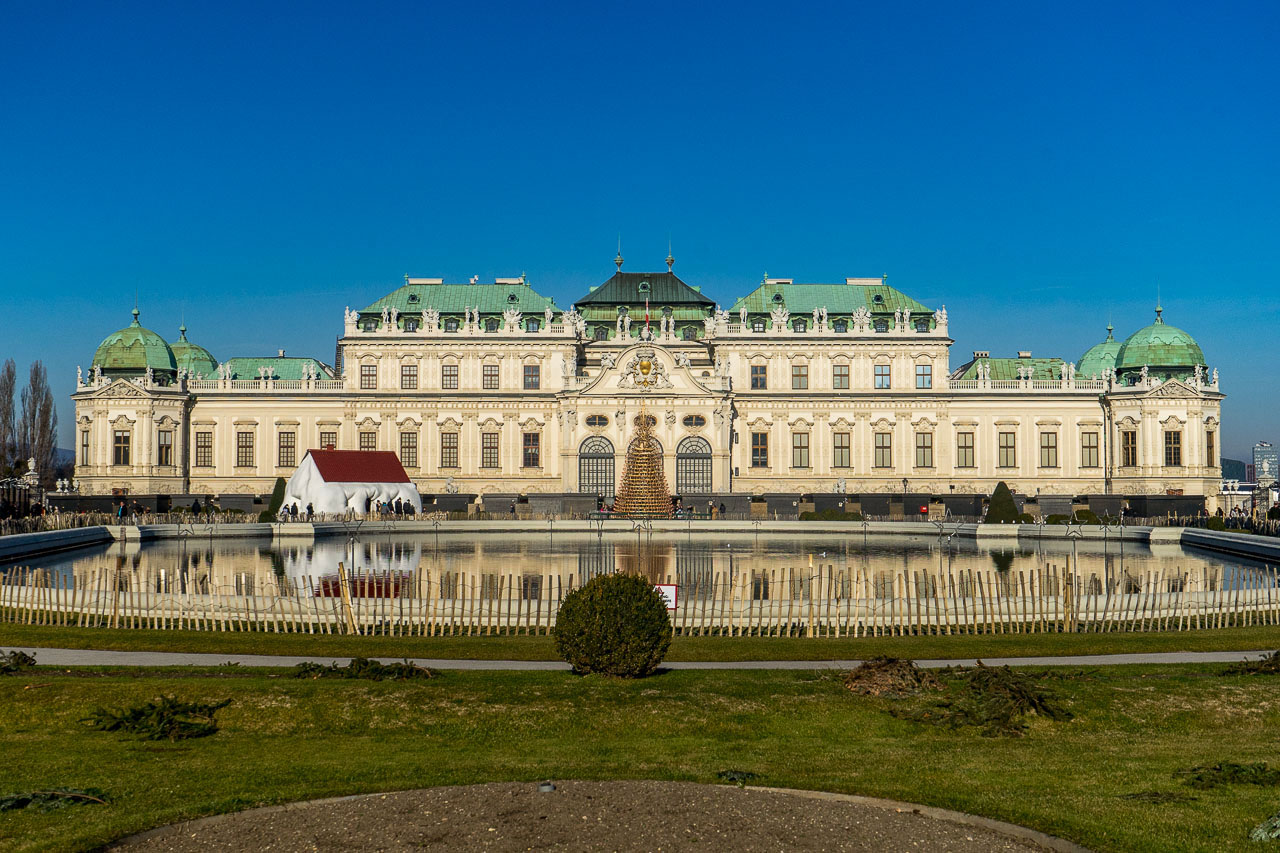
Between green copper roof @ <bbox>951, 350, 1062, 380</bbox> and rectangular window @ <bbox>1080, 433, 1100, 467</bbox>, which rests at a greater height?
green copper roof @ <bbox>951, 350, 1062, 380</bbox>

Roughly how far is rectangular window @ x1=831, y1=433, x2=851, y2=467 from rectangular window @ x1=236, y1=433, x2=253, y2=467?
4812 centimetres

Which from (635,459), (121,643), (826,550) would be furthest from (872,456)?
(121,643)

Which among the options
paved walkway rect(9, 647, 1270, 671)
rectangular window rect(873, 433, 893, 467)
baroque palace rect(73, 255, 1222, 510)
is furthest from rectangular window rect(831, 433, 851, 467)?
paved walkway rect(9, 647, 1270, 671)

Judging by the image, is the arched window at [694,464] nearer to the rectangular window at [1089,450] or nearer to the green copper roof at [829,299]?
the green copper roof at [829,299]

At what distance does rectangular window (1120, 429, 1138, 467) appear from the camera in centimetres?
9250

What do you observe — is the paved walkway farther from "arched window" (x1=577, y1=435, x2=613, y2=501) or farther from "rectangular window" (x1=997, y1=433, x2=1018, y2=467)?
"rectangular window" (x1=997, y1=433, x2=1018, y2=467)

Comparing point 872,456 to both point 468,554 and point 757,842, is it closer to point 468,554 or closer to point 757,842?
point 468,554

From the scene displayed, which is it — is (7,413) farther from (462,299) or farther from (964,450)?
(964,450)

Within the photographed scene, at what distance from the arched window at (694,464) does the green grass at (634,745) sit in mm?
70861

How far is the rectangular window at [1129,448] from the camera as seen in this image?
92.5 metres

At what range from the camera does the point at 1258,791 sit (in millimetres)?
12766

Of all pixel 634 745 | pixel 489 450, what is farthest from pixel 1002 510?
pixel 634 745

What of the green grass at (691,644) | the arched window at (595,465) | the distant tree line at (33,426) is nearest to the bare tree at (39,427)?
the distant tree line at (33,426)

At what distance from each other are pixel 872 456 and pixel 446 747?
81.8m
